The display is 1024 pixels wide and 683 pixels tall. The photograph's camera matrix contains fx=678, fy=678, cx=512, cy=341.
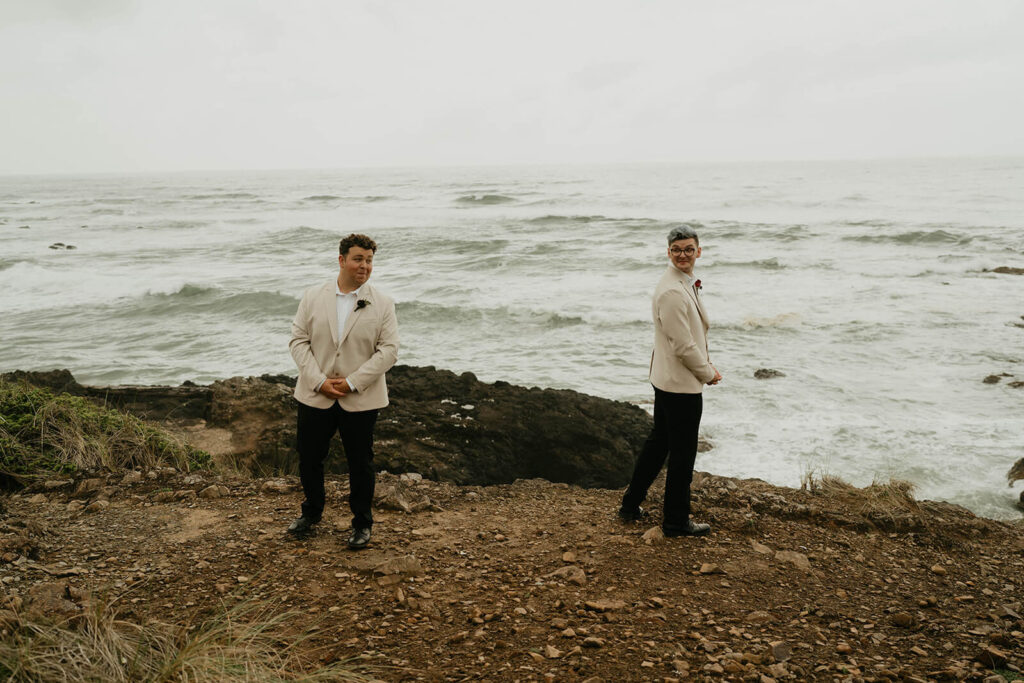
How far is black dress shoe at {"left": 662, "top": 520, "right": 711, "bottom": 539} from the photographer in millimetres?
4270

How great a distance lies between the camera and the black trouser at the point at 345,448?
3.80 meters

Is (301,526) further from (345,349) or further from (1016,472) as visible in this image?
(1016,472)

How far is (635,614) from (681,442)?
106 centimetres

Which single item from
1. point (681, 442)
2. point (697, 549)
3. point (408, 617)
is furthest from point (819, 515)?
point (408, 617)

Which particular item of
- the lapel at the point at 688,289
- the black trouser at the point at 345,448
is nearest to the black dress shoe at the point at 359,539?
the black trouser at the point at 345,448

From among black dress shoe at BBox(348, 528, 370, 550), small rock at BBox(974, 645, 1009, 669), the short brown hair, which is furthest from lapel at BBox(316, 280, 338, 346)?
small rock at BBox(974, 645, 1009, 669)

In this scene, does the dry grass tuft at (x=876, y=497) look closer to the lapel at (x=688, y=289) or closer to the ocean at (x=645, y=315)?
the ocean at (x=645, y=315)

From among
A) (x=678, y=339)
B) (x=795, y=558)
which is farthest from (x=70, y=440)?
(x=795, y=558)

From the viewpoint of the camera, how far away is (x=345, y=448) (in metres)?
3.91

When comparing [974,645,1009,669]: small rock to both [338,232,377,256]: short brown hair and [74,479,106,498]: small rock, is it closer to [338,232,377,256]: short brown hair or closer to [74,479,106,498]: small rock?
[338,232,377,256]: short brown hair

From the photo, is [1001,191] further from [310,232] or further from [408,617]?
[408,617]

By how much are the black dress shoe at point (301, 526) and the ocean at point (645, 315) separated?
5220mm

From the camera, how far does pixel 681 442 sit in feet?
13.2

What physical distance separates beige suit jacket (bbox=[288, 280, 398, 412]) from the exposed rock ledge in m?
2.53
